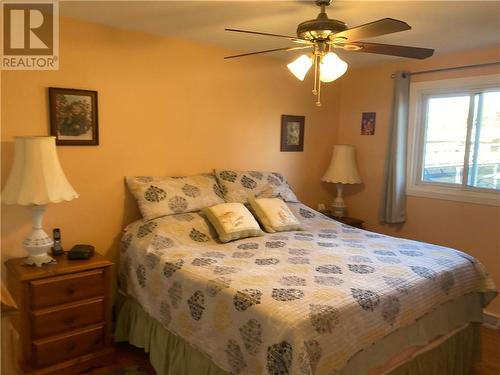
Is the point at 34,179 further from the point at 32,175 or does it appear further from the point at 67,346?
the point at 67,346

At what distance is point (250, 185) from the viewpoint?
10.5ft

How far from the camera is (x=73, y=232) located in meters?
2.65

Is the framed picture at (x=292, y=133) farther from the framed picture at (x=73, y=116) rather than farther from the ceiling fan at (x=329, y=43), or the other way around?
the framed picture at (x=73, y=116)

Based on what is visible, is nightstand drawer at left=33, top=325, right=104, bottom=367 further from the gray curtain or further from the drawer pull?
the gray curtain

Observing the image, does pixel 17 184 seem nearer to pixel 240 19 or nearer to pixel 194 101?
pixel 194 101

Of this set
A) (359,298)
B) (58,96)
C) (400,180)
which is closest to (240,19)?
(58,96)

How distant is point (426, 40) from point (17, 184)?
2.96 metres

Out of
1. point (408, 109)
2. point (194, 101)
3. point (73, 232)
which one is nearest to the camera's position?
point (73, 232)

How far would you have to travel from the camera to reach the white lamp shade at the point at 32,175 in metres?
2.15

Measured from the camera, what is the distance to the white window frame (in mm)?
3117

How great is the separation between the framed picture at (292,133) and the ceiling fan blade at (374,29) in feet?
5.89

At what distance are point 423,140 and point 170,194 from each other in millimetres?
2424

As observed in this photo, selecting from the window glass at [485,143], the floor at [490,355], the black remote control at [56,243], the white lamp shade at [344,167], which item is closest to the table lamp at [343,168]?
the white lamp shade at [344,167]

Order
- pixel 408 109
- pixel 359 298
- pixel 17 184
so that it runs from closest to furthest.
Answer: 1. pixel 359 298
2. pixel 17 184
3. pixel 408 109
